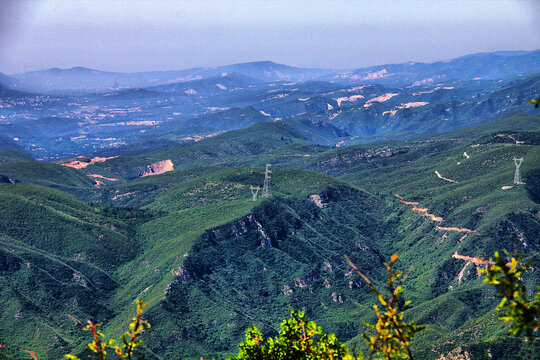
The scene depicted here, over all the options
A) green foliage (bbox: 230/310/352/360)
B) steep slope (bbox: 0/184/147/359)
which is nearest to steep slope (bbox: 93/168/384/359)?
steep slope (bbox: 0/184/147/359)

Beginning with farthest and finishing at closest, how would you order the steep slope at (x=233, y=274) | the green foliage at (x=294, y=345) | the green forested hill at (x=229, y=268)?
the steep slope at (x=233, y=274) → the green forested hill at (x=229, y=268) → the green foliage at (x=294, y=345)

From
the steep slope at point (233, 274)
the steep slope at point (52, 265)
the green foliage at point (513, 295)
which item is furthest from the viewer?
the steep slope at point (233, 274)

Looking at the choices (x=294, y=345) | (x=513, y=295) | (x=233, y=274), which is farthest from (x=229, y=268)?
(x=513, y=295)

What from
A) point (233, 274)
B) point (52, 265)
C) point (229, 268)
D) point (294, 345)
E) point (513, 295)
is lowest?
point (233, 274)

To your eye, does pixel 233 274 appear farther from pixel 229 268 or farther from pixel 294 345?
pixel 294 345

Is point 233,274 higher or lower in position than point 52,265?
lower

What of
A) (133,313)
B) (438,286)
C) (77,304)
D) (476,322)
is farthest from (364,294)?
(77,304)

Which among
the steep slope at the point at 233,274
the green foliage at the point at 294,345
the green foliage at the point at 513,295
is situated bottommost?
the steep slope at the point at 233,274

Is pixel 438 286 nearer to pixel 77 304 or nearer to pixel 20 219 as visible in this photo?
pixel 77 304

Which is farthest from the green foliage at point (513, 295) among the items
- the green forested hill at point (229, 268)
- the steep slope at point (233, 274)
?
the steep slope at point (233, 274)

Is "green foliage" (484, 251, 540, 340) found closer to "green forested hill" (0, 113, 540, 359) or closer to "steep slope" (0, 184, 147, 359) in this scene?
"green forested hill" (0, 113, 540, 359)

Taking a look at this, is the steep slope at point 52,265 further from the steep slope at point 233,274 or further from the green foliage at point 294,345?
the green foliage at point 294,345

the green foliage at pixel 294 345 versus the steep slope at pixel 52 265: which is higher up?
the green foliage at pixel 294 345
